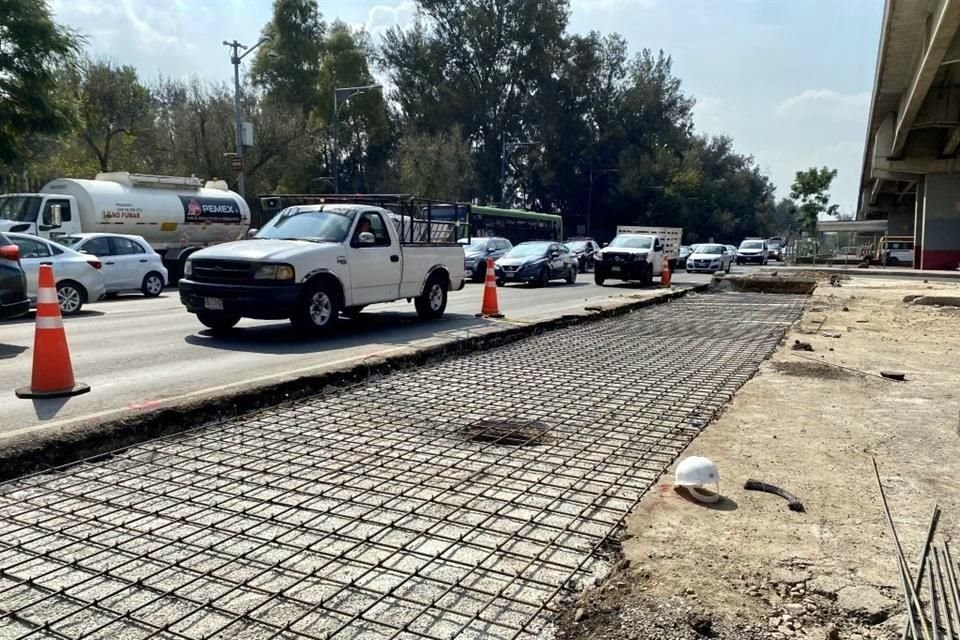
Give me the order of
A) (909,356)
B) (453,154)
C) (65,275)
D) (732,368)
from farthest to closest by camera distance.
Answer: (453,154)
(65,275)
(909,356)
(732,368)

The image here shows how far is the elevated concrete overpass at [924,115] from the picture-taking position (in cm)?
1780

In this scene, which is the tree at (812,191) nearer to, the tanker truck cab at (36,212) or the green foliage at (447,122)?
the green foliage at (447,122)

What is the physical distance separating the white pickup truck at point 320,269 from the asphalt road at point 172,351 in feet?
1.50

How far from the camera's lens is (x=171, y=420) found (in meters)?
5.23

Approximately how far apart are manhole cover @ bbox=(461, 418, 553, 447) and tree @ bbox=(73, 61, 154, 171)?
121ft

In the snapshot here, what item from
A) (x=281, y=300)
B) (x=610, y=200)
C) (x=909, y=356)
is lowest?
(x=909, y=356)

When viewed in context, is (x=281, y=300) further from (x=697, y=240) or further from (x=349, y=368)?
(x=697, y=240)

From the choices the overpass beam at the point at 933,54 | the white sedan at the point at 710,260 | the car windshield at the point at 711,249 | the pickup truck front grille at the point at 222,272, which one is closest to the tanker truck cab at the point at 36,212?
the pickup truck front grille at the point at 222,272

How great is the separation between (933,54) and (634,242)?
400 inches

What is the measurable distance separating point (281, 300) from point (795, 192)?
73695mm

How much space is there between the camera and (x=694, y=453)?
15.0ft

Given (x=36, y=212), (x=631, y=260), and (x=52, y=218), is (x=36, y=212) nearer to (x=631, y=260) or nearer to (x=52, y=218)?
(x=52, y=218)

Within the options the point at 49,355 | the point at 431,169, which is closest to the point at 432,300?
the point at 49,355

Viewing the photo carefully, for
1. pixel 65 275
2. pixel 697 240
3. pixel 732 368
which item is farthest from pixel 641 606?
pixel 697 240
